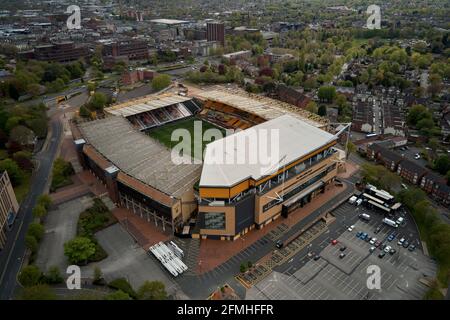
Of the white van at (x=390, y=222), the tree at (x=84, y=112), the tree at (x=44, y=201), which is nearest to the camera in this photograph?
the white van at (x=390, y=222)

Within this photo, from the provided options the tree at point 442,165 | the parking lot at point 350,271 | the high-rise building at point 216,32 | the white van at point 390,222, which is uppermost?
the high-rise building at point 216,32

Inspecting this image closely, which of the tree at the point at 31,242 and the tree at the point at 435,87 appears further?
the tree at the point at 435,87

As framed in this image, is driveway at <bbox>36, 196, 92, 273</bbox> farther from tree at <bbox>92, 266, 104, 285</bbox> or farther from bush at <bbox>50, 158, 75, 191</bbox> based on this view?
bush at <bbox>50, 158, 75, 191</bbox>

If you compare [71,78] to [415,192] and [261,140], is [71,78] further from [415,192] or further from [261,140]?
[415,192]

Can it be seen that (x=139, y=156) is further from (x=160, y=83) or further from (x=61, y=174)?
(x=160, y=83)

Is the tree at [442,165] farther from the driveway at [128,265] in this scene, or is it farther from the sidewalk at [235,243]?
the driveway at [128,265]

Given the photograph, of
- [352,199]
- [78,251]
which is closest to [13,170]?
[78,251]

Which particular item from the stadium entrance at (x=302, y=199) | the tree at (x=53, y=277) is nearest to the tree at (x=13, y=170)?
the tree at (x=53, y=277)
